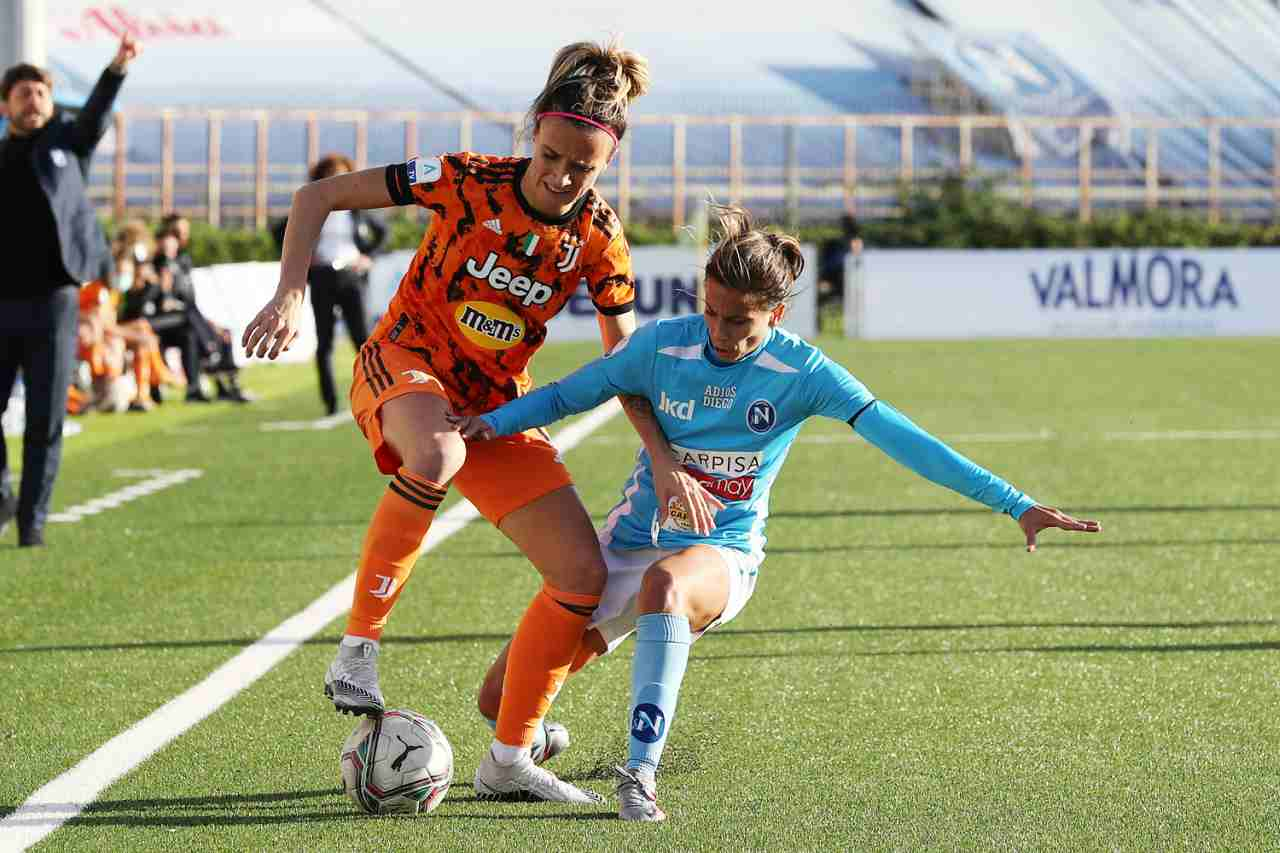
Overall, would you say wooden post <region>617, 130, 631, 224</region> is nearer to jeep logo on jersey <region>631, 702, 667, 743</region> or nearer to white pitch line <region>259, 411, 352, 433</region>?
white pitch line <region>259, 411, 352, 433</region>

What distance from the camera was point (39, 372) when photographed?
850cm

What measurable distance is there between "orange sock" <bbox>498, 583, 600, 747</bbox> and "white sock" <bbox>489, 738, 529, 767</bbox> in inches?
0.7

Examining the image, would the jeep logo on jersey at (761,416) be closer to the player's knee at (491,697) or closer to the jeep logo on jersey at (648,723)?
the jeep logo on jersey at (648,723)

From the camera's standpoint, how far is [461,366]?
4969 mm

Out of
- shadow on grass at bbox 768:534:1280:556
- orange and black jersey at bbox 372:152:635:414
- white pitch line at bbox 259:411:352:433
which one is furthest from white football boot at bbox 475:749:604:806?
white pitch line at bbox 259:411:352:433

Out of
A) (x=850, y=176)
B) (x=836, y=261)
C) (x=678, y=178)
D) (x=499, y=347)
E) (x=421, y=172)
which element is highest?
(x=850, y=176)

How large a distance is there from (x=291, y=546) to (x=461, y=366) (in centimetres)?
410

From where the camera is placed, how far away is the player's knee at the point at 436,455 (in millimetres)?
4609

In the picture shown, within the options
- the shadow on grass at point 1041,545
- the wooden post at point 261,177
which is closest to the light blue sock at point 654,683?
the shadow on grass at point 1041,545

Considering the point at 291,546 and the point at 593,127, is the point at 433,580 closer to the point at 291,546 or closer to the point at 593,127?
the point at 291,546

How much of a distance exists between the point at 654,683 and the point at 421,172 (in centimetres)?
143

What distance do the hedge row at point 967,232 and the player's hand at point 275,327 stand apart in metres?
33.0

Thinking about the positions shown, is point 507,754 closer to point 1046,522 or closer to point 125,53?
point 1046,522

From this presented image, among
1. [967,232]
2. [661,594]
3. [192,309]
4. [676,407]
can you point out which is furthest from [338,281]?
[967,232]
